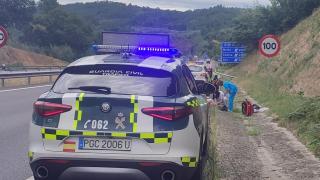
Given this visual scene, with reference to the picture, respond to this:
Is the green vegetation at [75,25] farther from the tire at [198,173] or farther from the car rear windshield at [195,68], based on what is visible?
the tire at [198,173]

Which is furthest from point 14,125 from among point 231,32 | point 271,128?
point 231,32

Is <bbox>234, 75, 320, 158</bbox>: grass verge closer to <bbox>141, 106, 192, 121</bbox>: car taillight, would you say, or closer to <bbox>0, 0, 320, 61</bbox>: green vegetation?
<bbox>141, 106, 192, 121</bbox>: car taillight

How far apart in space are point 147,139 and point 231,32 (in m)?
50.6

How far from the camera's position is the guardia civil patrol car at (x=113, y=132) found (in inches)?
234

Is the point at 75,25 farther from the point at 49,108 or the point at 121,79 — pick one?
the point at 49,108

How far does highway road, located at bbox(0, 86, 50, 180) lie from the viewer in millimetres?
8273

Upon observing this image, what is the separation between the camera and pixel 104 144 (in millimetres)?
5957

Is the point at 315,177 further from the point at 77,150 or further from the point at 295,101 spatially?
the point at 295,101

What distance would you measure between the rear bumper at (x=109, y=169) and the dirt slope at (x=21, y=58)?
217 ft

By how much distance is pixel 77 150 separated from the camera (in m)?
5.97

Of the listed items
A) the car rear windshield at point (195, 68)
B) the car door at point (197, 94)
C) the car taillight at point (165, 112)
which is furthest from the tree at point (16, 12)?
the car taillight at point (165, 112)

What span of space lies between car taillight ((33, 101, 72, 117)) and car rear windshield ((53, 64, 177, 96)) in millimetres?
228

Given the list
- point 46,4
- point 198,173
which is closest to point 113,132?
point 198,173

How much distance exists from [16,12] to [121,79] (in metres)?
109
